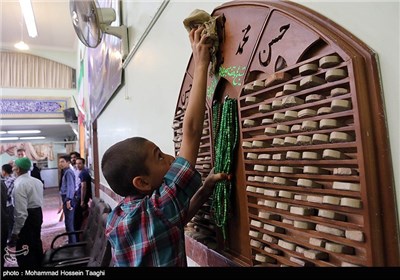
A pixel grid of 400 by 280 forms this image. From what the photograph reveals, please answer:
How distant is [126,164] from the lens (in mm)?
642

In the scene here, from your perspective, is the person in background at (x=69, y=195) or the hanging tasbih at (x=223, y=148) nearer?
the hanging tasbih at (x=223, y=148)

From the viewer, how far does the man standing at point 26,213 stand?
2.78 m

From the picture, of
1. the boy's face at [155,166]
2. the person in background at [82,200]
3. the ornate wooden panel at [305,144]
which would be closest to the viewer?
the ornate wooden panel at [305,144]

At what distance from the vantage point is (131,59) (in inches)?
69.3

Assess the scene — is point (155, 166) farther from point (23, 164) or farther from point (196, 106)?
point (23, 164)

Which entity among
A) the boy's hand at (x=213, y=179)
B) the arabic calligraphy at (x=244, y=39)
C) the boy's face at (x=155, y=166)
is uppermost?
the arabic calligraphy at (x=244, y=39)

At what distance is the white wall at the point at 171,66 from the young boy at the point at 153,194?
35cm

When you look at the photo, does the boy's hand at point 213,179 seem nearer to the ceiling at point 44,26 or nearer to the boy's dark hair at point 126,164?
the boy's dark hair at point 126,164

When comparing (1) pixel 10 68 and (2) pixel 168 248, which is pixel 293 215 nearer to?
(2) pixel 168 248

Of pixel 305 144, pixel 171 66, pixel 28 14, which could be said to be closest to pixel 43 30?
pixel 28 14

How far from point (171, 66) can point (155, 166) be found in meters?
0.59

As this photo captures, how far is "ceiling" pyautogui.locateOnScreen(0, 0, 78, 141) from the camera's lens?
5.15 m

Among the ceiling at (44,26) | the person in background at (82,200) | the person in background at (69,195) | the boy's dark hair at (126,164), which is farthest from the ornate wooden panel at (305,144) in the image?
the ceiling at (44,26)

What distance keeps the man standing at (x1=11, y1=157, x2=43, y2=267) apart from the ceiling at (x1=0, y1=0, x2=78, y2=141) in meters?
2.61
